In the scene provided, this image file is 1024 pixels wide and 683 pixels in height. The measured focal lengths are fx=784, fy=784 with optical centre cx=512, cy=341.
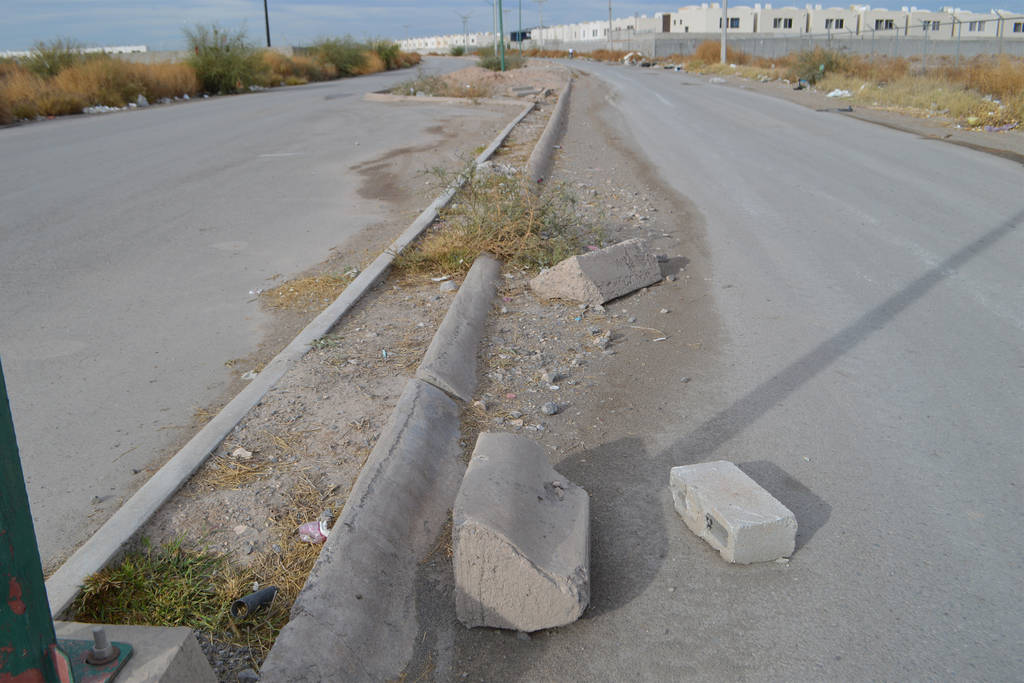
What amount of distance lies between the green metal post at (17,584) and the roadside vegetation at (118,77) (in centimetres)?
2305

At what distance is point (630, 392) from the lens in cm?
454

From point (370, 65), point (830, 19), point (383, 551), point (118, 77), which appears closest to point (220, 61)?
point (118, 77)

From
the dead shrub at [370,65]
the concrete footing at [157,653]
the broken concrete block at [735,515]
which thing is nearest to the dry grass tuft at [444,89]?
the broken concrete block at [735,515]

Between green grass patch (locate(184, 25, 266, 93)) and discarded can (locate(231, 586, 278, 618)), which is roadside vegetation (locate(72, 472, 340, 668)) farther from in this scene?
green grass patch (locate(184, 25, 266, 93))

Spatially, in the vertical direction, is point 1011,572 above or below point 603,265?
below

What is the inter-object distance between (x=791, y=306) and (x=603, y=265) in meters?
1.43

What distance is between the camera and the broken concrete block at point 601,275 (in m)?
5.93

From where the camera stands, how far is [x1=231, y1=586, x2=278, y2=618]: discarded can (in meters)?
2.72

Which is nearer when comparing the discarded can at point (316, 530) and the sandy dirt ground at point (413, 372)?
the discarded can at point (316, 530)

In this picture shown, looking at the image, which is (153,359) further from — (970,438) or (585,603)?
(970,438)

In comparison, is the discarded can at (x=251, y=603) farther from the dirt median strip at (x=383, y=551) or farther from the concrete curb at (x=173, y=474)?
the concrete curb at (x=173, y=474)

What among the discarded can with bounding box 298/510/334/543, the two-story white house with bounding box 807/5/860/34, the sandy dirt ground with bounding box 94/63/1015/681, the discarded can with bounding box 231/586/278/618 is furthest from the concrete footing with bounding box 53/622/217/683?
the two-story white house with bounding box 807/5/860/34

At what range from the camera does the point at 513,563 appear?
8.90ft

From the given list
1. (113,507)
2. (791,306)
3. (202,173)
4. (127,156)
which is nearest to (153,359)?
(113,507)
